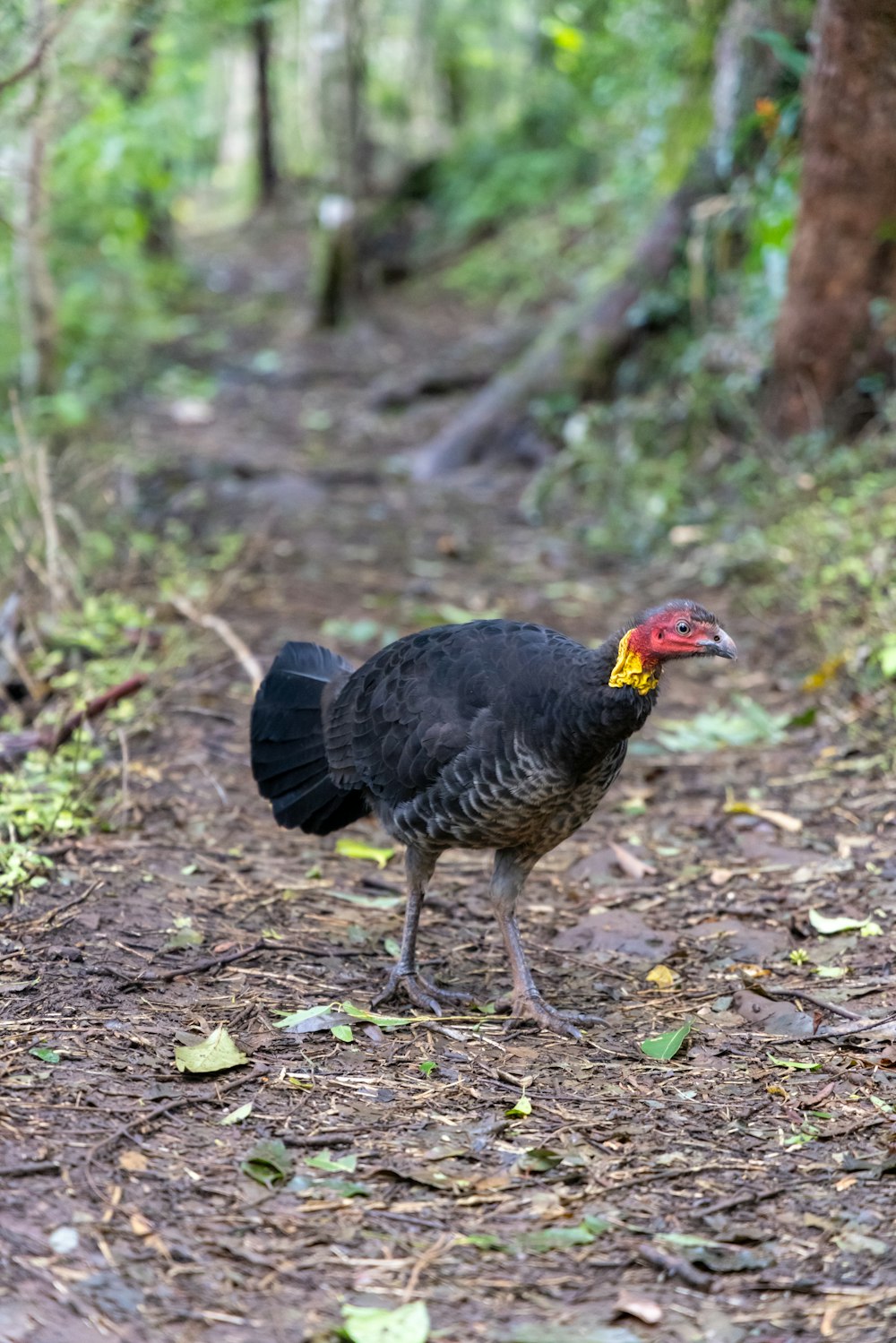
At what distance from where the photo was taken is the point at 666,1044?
3.70 metres

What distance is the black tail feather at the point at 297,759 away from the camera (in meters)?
4.45

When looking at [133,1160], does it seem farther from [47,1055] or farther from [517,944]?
[517,944]

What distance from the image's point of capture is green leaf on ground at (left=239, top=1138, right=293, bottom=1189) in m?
2.91

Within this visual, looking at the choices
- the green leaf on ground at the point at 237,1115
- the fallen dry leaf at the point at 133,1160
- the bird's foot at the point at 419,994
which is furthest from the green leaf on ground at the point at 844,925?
the fallen dry leaf at the point at 133,1160

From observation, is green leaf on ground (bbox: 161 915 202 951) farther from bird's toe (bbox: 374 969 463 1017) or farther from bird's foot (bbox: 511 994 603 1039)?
bird's foot (bbox: 511 994 603 1039)

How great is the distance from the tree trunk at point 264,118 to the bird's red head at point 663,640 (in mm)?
19357

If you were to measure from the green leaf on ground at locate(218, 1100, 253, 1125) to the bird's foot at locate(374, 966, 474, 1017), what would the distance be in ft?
2.70

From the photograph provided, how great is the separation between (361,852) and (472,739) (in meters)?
1.42

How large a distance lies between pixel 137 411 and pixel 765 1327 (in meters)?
11.0

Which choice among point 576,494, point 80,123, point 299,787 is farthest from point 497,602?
point 80,123

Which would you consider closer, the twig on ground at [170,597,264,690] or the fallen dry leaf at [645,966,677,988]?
the fallen dry leaf at [645,966,677,988]

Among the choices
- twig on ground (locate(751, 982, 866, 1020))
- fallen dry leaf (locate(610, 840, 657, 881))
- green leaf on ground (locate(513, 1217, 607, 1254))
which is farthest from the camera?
fallen dry leaf (locate(610, 840, 657, 881))

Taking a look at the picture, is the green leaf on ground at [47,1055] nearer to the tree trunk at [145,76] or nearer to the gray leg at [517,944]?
the gray leg at [517,944]

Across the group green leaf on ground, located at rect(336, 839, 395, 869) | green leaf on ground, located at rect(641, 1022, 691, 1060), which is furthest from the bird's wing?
green leaf on ground, located at rect(641, 1022, 691, 1060)
